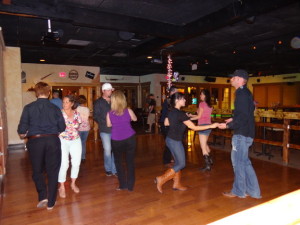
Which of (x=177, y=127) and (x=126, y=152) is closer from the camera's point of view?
(x=177, y=127)

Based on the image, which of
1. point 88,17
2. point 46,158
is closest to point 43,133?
point 46,158

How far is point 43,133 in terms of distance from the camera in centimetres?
296

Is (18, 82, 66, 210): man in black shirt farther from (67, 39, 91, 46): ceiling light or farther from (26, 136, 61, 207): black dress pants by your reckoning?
(67, 39, 91, 46): ceiling light

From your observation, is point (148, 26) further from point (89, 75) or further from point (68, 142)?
point (89, 75)

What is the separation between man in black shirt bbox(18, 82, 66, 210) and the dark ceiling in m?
2.12

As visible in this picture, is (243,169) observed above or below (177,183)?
above

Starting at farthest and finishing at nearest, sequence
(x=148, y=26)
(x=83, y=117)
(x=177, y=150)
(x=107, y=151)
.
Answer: (x=148, y=26) < (x=83, y=117) < (x=107, y=151) < (x=177, y=150)

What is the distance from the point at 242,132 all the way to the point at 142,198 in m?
1.72

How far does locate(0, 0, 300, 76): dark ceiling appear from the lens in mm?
4320

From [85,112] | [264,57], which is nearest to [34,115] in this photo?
[85,112]

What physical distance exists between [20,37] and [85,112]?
341 centimetres

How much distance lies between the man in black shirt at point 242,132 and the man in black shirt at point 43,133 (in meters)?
2.28

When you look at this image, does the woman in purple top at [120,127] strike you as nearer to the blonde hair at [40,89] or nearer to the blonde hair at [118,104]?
the blonde hair at [118,104]

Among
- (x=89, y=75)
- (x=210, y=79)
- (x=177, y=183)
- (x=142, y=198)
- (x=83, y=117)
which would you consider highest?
(x=210, y=79)
